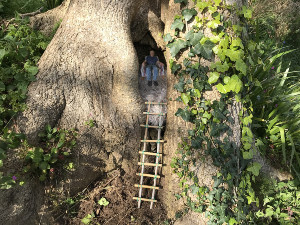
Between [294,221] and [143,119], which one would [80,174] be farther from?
[294,221]

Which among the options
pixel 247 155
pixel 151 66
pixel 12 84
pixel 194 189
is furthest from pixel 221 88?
pixel 12 84

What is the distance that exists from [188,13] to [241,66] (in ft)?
2.82

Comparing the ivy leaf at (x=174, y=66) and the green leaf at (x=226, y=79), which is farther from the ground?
the ivy leaf at (x=174, y=66)

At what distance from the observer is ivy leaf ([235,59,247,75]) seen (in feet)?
7.61

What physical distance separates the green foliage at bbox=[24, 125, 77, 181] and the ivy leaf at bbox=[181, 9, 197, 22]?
1856 millimetres

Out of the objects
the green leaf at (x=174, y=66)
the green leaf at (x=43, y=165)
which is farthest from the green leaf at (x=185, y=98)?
the green leaf at (x=43, y=165)

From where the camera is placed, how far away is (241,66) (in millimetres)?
2332

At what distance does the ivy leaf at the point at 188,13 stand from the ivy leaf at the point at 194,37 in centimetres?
17

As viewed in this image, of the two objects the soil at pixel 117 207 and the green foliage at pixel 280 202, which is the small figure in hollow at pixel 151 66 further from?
the green foliage at pixel 280 202

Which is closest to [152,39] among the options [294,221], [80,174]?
[80,174]

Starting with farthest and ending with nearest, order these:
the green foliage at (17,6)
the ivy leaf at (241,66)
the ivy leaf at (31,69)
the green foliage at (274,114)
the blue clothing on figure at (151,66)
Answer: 1. the green foliage at (17,6)
2. the blue clothing on figure at (151,66)
3. the green foliage at (274,114)
4. the ivy leaf at (31,69)
5. the ivy leaf at (241,66)

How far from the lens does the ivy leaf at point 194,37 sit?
2445 millimetres

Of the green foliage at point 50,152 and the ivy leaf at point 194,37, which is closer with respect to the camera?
the green foliage at point 50,152

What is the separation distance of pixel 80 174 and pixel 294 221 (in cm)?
284
